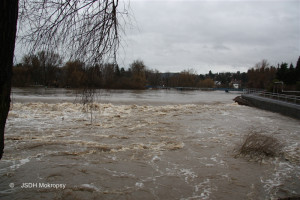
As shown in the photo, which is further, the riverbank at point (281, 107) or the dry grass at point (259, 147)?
the riverbank at point (281, 107)

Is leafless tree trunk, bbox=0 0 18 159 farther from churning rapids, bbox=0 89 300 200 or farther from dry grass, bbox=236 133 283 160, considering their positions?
dry grass, bbox=236 133 283 160

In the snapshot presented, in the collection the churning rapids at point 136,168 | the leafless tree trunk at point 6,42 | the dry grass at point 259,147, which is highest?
the leafless tree trunk at point 6,42

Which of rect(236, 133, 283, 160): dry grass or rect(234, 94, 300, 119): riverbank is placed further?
rect(234, 94, 300, 119): riverbank

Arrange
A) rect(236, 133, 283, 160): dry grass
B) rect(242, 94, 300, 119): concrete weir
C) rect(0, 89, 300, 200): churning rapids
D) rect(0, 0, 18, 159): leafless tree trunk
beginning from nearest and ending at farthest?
rect(0, 0, 18, 159): leafless tree trunk
rect(0, 89, 300, 200): churning rapids
rect(236, 133, 283, 160): dry grass
rect(242, 94, 300, 119): concrete weir

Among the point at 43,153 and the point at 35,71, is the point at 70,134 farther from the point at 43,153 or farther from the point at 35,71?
the point at 35,71

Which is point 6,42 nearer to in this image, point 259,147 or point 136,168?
point 136,168

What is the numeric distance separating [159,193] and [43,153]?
15.9 feet

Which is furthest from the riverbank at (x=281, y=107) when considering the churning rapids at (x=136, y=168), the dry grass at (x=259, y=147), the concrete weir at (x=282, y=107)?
the dry grass at (x=259, y=147)

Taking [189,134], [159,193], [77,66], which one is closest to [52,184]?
[159,193]

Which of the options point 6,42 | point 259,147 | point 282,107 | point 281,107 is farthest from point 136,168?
point 281,107

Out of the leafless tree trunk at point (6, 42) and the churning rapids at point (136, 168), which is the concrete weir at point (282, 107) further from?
the leafless tree trunk at point (6, 42)

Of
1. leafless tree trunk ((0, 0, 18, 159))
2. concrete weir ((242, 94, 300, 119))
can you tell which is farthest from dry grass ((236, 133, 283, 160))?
concrete weir ((242, 94, 300, 119))

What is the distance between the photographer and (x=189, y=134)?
1275 centimetres

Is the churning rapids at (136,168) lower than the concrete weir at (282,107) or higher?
lower
